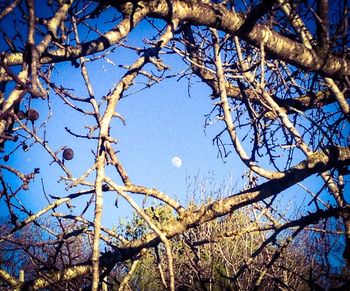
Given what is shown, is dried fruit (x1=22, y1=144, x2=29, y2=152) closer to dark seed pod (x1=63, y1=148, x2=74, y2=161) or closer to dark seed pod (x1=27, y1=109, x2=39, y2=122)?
dark seed pod (x1=63, y1=148, x2=74, y2=161)

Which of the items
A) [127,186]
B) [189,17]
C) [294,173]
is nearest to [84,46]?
[189,17]

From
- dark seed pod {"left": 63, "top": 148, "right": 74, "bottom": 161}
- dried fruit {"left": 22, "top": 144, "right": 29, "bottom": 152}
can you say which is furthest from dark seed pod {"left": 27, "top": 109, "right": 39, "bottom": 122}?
dried fruit {"left": 22, "top": 144, "right": 29, "bottom": 152}

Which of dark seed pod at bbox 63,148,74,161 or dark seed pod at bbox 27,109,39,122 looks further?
dark seed pod at bbox 63,148,74,161

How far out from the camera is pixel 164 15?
5.99 feet

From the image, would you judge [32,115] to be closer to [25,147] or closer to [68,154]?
[68,154]

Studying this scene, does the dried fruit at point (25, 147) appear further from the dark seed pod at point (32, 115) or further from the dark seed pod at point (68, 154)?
the dark seed pod at point (32, 115)

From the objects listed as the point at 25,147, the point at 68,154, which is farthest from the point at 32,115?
the point at 25,147

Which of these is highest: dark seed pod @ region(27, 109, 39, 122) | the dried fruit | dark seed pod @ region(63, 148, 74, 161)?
Answer: the dried fruit

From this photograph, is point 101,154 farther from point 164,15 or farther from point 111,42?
point 164,15

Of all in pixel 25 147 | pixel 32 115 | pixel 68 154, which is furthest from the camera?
pixel 25 147

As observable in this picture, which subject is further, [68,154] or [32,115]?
[68,154]

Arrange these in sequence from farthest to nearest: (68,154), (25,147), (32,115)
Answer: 1. (25,147)
2. (68,154)
3. (32,115)

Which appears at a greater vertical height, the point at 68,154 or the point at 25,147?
the point at 25,147

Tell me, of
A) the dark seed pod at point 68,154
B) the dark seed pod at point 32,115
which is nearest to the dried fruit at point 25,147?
the dark seed pod at point 68,154
